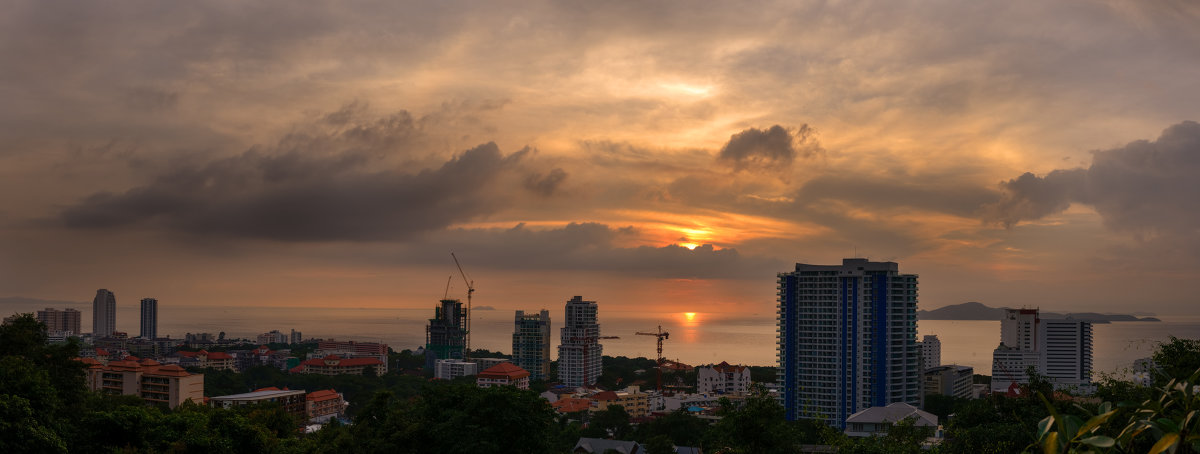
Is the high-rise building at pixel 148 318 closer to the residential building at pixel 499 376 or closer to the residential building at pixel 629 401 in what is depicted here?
the residential building at pixel 499 376

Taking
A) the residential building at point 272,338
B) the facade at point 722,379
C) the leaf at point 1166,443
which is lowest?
the residential building at point 272,338

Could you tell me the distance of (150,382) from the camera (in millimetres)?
30109

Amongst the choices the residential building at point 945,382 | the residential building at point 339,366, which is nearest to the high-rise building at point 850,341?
the residential building at point 945,382

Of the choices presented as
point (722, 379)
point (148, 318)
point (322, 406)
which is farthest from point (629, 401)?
point (148, 318)

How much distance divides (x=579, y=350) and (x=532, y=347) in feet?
17.3

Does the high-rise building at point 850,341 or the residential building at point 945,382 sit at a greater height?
the high-rise building at point 850,341

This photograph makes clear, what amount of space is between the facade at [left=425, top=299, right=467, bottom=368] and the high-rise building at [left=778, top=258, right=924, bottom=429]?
4290 centimetres

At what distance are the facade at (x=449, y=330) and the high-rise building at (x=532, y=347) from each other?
13.5 m

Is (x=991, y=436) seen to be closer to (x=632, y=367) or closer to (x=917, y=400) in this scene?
(x=917, y=400)

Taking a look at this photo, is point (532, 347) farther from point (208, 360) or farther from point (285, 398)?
point (285, 398)

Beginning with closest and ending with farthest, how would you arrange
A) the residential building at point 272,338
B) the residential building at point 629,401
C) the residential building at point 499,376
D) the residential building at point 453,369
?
the residential building at point 629,401, the residential building at point 499,376, the residential building at point 453,369, the residential building at point 272,338

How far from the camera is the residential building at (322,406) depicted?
115ft

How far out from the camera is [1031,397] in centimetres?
1216

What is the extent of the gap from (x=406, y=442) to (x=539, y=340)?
154 ft
